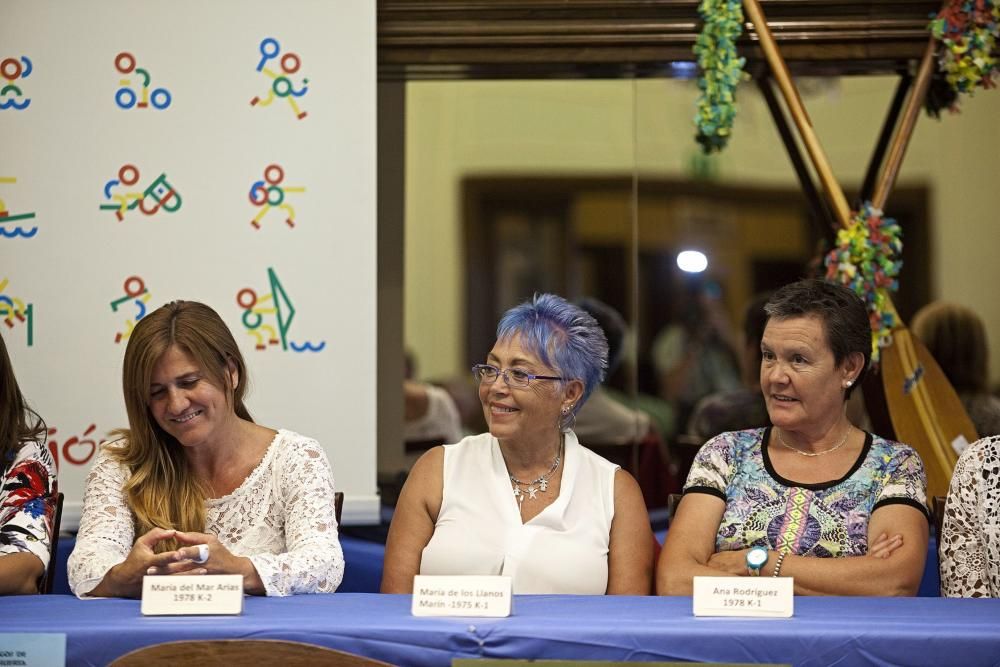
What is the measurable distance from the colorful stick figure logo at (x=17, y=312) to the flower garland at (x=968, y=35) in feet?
8.44

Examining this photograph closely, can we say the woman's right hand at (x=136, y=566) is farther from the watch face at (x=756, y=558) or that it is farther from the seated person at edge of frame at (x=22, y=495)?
the watch face at (x=756, y=558)

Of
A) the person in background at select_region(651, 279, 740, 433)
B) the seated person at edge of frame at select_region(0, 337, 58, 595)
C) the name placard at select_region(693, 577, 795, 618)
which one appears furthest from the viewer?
the person in background at select_region(651, 279, 740, 433)

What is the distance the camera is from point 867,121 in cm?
393

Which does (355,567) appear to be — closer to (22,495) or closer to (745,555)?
(22,495)

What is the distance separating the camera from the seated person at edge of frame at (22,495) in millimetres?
2391

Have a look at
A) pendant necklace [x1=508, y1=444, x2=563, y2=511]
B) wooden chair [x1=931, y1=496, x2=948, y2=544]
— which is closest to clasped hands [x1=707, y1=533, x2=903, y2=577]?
wooden chair [x1=931, y1=496, x2=948, y2=544]

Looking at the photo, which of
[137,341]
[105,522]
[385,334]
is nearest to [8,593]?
[105,522]

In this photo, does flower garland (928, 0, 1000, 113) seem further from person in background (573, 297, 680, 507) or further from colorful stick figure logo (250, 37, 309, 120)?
colorful stick figure logo (250, 37, 309, 120)

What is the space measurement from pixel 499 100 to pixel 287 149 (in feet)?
2.78

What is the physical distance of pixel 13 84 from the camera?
11.0 ft

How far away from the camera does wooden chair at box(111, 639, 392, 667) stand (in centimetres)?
153

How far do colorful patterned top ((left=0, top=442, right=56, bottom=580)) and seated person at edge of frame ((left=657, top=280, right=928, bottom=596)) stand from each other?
1.24 meters

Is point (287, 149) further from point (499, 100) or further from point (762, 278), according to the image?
point (762, 278)

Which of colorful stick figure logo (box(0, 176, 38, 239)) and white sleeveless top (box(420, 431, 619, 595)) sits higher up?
colorful stick figure logo (box(0, 176, 38, 239))
